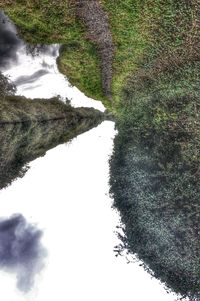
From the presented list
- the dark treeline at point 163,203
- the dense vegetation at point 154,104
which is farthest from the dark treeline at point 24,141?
the dark treeline at point 163,203

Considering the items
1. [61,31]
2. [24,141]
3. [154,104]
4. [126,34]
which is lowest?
[24,141]

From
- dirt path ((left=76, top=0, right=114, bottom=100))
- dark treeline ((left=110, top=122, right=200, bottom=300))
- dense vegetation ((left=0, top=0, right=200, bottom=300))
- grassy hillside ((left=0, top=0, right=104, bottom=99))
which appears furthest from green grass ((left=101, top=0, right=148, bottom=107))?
dark treeline ((left=110, top=122, right=200, bottom=300))

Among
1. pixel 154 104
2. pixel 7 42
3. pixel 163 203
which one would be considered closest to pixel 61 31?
pixel 7 42

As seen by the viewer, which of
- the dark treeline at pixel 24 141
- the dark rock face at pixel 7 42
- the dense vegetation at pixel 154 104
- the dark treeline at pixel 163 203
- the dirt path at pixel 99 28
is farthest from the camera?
the dark rock face at pixel 7 42

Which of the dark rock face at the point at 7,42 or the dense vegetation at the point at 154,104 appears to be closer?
the dense vegetation at the point at 154,104

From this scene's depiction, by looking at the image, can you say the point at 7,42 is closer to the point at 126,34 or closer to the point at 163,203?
the point at 126,34

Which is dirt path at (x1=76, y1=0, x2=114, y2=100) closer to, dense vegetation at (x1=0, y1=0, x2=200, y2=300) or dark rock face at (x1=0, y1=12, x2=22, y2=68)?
dense vegetation at (x1=0, y1=0, x2=200, y2=300)

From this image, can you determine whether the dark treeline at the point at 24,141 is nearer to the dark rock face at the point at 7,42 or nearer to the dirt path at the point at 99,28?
the dirt path at the point at 99,28

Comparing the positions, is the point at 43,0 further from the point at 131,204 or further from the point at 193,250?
the point at 193,250
